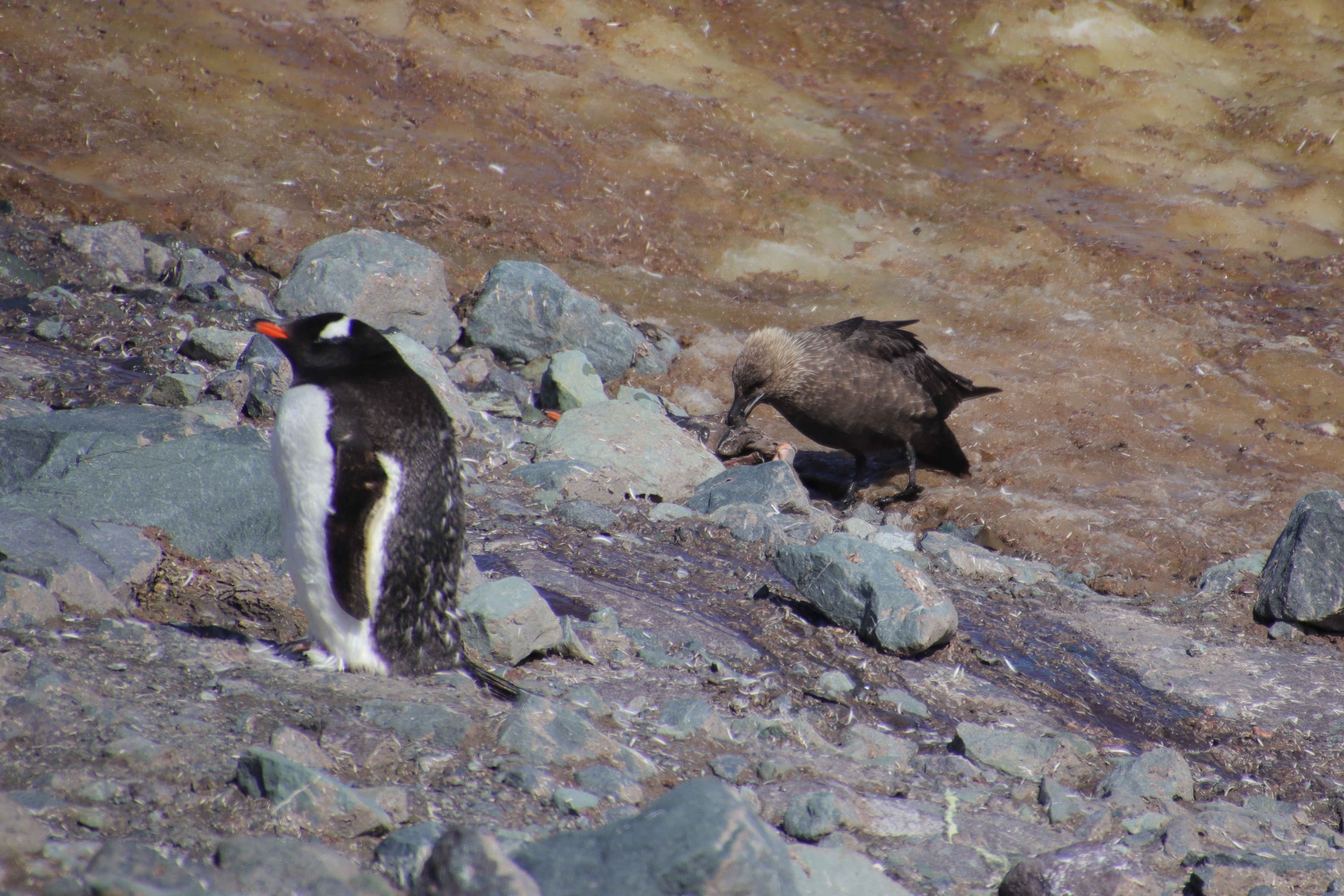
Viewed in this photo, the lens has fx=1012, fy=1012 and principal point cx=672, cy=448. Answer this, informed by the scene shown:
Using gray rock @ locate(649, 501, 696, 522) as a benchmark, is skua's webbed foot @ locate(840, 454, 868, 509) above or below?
below

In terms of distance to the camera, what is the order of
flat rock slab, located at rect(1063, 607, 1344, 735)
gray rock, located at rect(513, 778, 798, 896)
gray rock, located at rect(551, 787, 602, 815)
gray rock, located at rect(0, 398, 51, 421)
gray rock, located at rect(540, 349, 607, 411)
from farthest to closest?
gray rock, located at rect(540, 349, 607, 411)
gray rock, located at rect(0, 398, 51, 421)
flat rock slab, located at rect(1063, 607, 1344, 735)
gray rock, located at rect(551, 787, 602, 815)
gray rock, located at rect(513, 778, 798, 896)

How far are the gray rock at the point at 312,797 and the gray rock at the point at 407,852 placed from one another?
0.06 metres

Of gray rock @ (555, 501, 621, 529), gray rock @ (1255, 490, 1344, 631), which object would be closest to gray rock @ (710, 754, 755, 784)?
gray rock @ (555, 501, 621, 529)

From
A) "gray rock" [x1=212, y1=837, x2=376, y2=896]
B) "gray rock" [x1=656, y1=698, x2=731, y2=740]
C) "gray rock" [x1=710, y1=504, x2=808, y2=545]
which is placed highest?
"gray rock" [x1=212, y1=837, x2=376, y2=896]

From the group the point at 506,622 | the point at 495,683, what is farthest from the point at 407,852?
the point at 506,622

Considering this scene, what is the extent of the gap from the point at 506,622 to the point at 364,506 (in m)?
0.62

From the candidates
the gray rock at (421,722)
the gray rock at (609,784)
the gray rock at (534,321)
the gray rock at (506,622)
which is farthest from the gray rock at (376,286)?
the gray rock at (609,784)

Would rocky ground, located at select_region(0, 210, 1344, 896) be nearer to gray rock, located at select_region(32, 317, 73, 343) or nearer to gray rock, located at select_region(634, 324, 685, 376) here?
gray rock, located at select_region(32, 317, 73, 343)

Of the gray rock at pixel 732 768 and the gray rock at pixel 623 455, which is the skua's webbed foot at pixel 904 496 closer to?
the gray rock at pixel 623 455

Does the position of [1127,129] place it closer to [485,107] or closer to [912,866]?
[485,107]

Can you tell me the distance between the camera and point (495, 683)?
3141 millimetres

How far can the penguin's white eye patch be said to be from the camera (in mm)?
3336

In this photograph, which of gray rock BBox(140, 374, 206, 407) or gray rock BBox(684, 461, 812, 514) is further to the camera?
gray rock BBox(684, 461, 812, 514)

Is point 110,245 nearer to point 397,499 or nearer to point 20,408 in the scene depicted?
point 20,408
